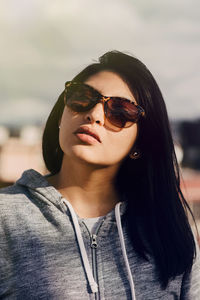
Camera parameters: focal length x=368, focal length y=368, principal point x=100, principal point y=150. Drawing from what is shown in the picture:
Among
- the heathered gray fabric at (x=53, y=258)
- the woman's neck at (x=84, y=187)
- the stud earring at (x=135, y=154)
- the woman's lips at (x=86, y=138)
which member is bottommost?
the heathered gray fabric at (x=53, y=258)

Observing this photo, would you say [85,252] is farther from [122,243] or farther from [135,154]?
[135,154]

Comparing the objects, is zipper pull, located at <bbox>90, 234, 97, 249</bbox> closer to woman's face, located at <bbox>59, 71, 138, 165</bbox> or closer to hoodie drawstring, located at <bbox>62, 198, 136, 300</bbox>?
hoodie drawstring, located at <bbox>62, 198, 136, 300</bbox>

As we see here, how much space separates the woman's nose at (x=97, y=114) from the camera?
1.90 m

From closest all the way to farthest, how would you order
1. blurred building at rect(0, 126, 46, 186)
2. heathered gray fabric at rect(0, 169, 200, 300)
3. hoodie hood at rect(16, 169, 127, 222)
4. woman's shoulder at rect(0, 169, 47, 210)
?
heathered gray fabric at rect(0, 169, 200, 300)
woman's shoulder at rect(0, 169, 47, 210)
hoodie hood at rect(16, 169, 127, 222)
blurred building at rect(0, 126, 46, 186)

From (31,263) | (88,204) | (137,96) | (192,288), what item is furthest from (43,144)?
(192,288)

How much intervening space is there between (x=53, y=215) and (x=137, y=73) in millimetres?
900

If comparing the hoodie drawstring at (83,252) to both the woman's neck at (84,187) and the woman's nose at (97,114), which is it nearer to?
the woman's neck at (84,187)

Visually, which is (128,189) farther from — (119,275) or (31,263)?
(31,263)

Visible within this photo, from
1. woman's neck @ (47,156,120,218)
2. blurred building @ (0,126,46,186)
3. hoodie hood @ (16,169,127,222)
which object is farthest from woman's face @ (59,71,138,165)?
blurred building @ (0,126,46,186)

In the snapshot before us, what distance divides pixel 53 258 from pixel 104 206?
45 cm

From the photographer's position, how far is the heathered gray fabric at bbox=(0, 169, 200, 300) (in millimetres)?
1668

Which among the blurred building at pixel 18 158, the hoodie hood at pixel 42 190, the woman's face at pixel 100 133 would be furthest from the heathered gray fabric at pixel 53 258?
the blurred building at pixel 18 158

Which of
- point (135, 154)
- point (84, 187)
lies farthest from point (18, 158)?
point (84, 187)

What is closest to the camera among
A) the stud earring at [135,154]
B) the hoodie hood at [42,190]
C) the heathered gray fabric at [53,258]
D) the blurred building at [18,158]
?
the heathered gray fabric at [53,258]
